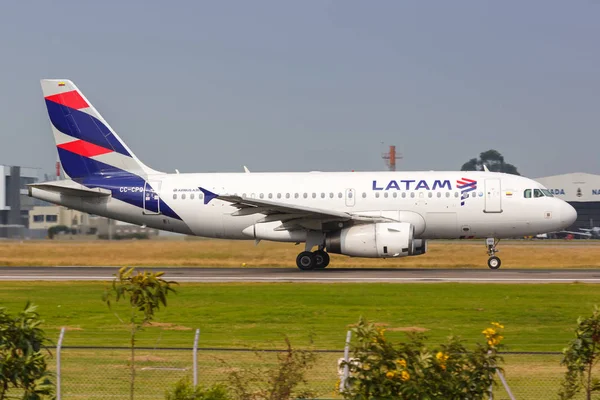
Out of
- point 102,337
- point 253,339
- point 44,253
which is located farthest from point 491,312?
point 44,253

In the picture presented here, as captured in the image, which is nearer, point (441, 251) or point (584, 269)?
point (584, 269)

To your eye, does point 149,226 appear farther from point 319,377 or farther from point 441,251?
point 319,377

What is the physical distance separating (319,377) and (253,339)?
20.0 ft

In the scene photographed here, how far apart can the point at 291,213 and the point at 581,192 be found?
295 feet

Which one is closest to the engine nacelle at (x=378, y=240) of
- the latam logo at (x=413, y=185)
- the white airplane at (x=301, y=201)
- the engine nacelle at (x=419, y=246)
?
the white airplane at (x=301, y=201)

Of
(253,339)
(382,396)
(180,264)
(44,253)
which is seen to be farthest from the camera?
(44,253)

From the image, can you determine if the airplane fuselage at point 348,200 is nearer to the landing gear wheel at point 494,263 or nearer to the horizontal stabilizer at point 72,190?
the horizontal stabilizer at point 72,190

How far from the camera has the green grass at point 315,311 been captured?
20906 mm

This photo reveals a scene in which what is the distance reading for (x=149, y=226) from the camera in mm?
41250

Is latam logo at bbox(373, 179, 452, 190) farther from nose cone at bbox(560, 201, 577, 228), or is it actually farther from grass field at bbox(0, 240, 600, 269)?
nose cone at bbox(560, 201, 577, 228)

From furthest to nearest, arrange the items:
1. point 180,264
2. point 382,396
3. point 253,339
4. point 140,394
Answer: point 180,264 < point 253,339 < point 140,394 < point 382,396

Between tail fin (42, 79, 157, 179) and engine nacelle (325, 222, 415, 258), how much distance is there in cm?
1044

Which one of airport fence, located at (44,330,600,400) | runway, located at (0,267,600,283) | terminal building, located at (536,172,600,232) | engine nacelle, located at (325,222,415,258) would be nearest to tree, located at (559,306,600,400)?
airport fence, located at (44,330,600,400)

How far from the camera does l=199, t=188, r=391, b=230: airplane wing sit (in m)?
35.4
